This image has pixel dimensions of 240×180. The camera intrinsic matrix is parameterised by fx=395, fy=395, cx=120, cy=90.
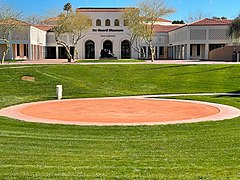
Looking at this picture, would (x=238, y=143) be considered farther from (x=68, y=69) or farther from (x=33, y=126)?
(x=68, y=69)

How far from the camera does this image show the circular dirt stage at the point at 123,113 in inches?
584

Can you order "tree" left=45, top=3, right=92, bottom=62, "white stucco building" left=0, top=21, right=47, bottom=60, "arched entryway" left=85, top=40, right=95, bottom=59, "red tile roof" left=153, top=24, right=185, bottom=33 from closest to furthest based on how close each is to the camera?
"tree" left=45, top=3, right=92, bottom=62 < "white stucco building" left=0, top=21, right=47, bottom=60 < "arched entryway" left=85, top=40, right=95, bottom=59 < "red tile roof" left=153, top=24, right=185, bottom=33

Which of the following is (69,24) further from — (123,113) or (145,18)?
(123,113)

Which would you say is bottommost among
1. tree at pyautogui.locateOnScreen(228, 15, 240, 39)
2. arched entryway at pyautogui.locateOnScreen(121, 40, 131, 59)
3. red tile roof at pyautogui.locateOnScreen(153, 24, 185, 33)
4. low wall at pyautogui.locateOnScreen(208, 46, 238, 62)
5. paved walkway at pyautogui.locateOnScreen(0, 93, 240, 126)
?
paved walkway at pyautogui.locateOnScreen(0, 93, 240, 126)

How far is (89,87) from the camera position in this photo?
2950 cm

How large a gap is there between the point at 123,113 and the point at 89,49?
6863cm

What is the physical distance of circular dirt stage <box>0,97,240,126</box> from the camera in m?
14.8

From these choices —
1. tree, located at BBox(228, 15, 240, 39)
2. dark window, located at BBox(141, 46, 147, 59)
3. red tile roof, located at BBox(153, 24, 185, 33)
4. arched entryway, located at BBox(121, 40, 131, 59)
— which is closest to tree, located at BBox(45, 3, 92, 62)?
arched entryway, located at BBox(121, 40, 131, 59)

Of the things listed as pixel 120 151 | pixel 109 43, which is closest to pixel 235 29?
pixel 109 43

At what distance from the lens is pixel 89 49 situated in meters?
84.6

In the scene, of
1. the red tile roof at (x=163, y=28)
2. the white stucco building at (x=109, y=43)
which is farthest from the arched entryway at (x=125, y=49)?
the red tile roof at (x=163, y=28)

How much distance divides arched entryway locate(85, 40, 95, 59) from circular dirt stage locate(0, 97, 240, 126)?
64325 millimetres

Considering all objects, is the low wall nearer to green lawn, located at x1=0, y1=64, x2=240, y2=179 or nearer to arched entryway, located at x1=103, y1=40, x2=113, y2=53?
arched entryway, located at x1=103, y1=40, x2=113, y2=53

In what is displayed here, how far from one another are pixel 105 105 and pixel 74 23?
5211cm
